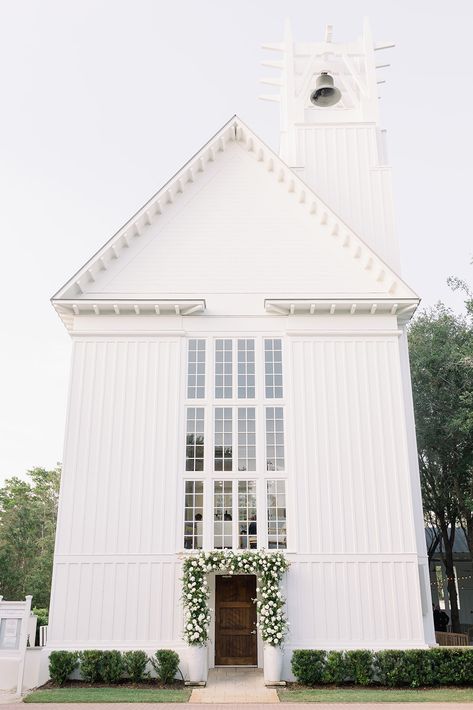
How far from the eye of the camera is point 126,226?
14.4 metres

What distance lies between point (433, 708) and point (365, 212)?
12.1 m

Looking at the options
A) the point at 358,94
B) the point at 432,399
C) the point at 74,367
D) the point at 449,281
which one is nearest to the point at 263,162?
the point at 358,94

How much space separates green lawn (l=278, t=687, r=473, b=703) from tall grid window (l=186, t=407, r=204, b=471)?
4837 mm

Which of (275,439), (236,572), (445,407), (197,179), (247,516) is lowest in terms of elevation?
(236,572)

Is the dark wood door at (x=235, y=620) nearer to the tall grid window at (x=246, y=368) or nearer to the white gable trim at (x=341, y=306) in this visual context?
the tall grid window at (x=246, y=368)

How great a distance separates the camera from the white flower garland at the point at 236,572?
37.7 ft

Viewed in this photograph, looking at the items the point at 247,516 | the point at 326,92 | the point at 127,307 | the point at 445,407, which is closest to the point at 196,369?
the point at 127,307

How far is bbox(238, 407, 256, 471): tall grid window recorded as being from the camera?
43.9 ft

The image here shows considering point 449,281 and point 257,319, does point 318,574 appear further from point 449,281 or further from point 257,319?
point 449,281

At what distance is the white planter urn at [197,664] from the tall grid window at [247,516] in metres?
2.20

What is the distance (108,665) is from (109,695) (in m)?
1.15

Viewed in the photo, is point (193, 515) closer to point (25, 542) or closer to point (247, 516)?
point (247, 516)

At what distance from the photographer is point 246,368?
1413 cm

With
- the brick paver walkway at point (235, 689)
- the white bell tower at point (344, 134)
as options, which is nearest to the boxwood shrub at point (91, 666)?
the brick paver walkway at point (235, 689)
